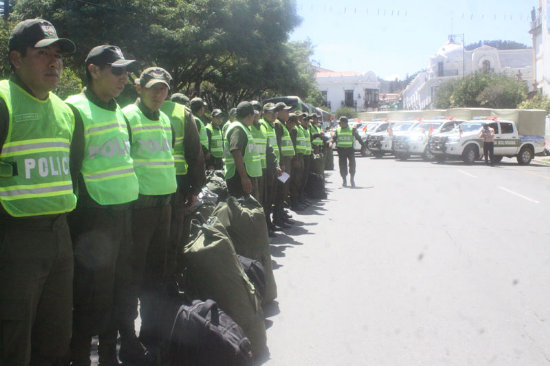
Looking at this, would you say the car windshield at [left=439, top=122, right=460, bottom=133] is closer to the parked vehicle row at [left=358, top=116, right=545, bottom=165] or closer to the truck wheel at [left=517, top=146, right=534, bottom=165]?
the parked vehicle row at [left=358, top=116, right=545, bottom=165]

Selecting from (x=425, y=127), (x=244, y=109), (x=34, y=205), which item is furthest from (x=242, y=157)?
(x=425, y=127)

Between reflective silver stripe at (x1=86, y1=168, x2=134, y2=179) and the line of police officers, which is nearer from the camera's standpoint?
the line of police officers

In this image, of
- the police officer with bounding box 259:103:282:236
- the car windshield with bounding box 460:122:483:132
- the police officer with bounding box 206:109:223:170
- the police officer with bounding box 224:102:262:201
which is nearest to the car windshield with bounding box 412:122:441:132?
the car windshield with bounding box 460:122:483:132

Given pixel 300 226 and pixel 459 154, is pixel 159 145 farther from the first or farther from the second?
pixel 459 154

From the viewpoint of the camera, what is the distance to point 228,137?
6.54m

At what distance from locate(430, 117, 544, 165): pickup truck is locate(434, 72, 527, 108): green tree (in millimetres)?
26915

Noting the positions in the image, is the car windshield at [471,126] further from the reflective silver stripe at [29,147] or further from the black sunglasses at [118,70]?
the reflective silver stripe at [29,147]

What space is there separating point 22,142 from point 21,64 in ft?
1.35

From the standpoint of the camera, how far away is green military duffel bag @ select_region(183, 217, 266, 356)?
12.5 feet

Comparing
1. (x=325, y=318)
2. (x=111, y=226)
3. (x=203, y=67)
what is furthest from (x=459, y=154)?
(x=111, y=226)

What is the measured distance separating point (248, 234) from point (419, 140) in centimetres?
2108

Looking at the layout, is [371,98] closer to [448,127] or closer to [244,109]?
[448,127]

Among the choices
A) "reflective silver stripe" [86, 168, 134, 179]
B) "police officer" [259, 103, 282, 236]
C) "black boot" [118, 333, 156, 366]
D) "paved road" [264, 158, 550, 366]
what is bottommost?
"paved road" [264, 158, 550, 366]

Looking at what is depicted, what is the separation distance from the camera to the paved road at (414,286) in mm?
3979
